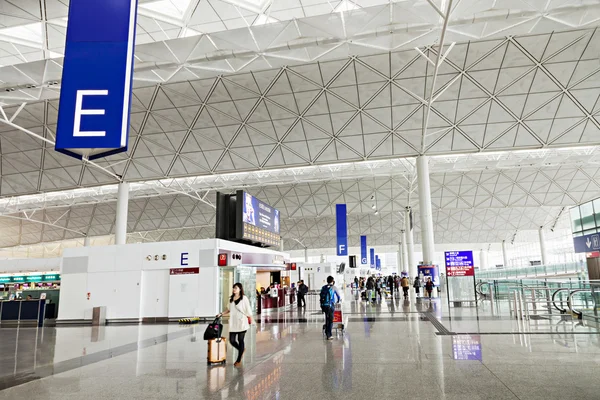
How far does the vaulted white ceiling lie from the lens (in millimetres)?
20484

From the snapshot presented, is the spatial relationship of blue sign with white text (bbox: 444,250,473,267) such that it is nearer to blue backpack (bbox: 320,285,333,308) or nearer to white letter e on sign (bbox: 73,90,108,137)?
blue backpack (bbox: 320,285,333,308)

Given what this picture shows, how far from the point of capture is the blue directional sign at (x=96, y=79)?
7.78m

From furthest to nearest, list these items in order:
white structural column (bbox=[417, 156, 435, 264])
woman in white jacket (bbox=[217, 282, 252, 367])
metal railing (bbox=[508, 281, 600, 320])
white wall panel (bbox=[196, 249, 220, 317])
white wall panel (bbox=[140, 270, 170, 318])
Result: 1. white structural column (bbox=[417, 156, 435, 264])
2. white wall panel (bbox=[140, 270, 170, 318])
3. white wall panel (bbox=[196, 249, 220, 317])
4. metal railing (bbox=[508, 281, 600, 320])
5. woman in white jacket (bbox=[217, 282, 252, 367])

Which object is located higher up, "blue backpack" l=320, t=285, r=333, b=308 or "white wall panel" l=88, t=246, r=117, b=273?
"white wall panel" l=88, t=246, r=117, b=273

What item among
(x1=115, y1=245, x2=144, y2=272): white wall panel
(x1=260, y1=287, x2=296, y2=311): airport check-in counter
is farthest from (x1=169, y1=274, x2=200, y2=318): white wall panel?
(x1=260, y1=287, x2=296, y2=311): airport check-in counter

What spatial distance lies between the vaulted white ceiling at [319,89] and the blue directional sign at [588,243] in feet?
29.4

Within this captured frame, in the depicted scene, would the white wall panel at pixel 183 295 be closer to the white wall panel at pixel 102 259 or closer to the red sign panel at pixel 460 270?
the white wall panel at pixel 102 259

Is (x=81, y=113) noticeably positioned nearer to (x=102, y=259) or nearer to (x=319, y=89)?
(x=102, y=259)

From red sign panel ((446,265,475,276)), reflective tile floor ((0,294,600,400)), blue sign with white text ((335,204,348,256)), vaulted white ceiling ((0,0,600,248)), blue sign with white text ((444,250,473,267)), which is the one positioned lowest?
reflective tile floor ((0,294,600,400))

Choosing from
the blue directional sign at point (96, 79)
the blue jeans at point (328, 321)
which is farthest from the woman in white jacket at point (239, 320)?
the blue directional sign at point (96, 79)

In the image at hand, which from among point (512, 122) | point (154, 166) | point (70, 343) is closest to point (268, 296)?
point (70, 343)

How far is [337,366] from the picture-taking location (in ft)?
27.0

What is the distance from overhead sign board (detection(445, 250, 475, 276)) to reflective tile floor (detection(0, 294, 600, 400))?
30.2ft

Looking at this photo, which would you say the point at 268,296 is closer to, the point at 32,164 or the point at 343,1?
the point at 343,1
